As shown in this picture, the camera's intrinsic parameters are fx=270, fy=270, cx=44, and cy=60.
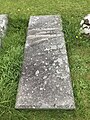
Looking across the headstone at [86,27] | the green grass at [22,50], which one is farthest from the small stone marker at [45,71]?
the headstone at [86,27]

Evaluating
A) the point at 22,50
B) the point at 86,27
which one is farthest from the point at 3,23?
the point at 86,27

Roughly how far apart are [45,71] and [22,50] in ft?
2.09

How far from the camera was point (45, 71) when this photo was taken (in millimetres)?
3264

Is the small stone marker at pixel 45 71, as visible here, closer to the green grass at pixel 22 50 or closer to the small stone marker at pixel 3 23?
the green grass at pixel 22 50

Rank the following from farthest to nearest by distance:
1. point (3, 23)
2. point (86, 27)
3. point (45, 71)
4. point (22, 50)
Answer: point (3, 23) → point (86, 27) → point (22, 50) → point (45, 71)

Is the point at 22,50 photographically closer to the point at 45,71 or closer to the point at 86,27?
the point at 45,71

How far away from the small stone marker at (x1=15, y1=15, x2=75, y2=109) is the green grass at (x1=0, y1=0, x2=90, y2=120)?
9 centimetres

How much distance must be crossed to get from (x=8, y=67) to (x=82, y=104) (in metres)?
1.07

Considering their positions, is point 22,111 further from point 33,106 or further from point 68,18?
point 68,18

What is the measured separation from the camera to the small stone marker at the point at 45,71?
Result: 2881mm

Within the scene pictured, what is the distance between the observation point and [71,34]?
4.06m

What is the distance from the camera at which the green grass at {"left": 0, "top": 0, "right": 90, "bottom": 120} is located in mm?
2854

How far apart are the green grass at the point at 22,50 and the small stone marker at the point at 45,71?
3.7 inches

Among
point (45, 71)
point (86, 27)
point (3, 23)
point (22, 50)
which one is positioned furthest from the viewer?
point (3, 23)
